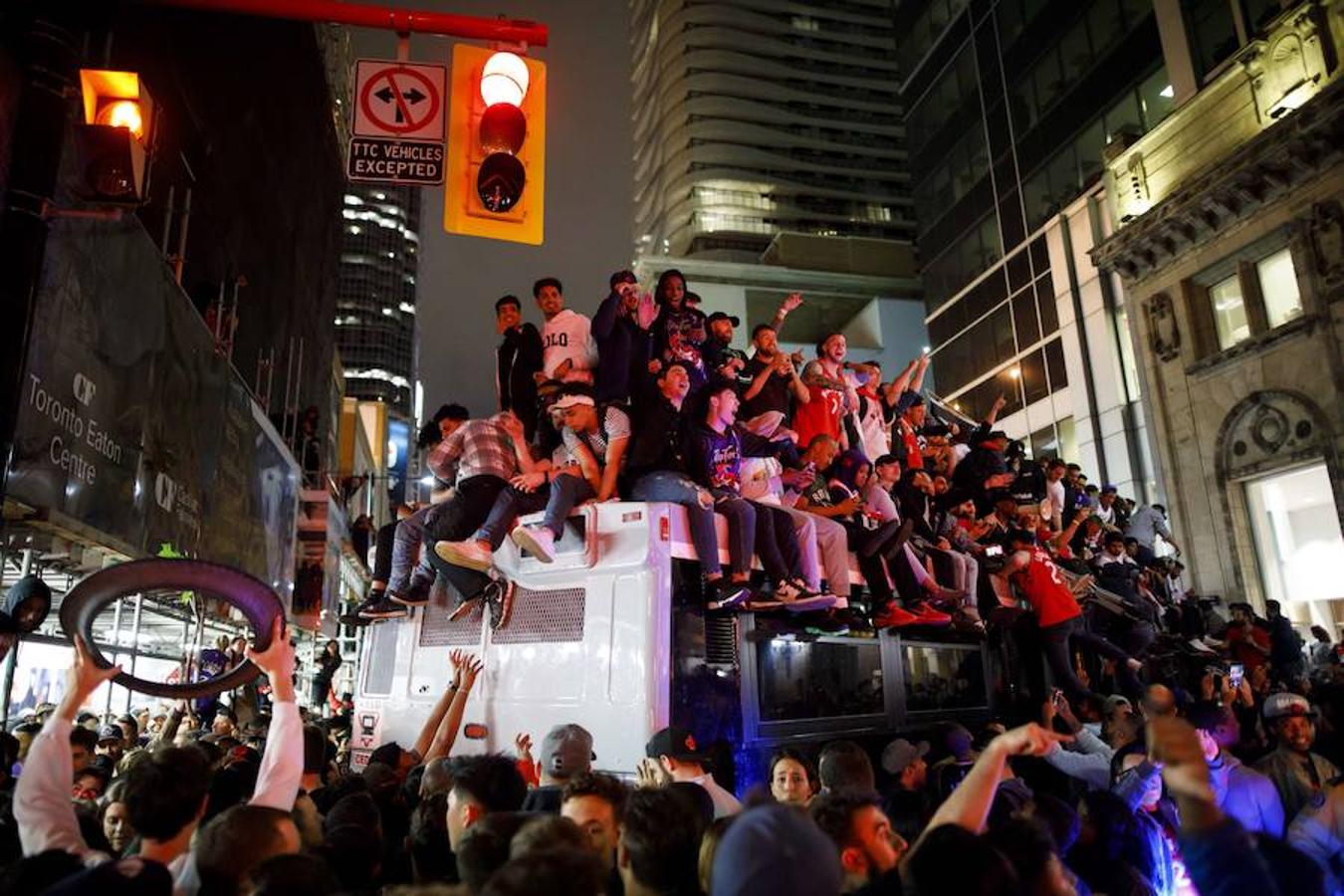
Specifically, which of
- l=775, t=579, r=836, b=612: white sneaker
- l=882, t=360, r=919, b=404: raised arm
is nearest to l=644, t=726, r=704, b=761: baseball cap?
l=775, t=579, r=836, b=612: white sneaker

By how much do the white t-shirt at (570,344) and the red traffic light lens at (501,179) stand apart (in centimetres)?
102

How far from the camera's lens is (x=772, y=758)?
513cm

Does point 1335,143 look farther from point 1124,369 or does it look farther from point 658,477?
point 658,477

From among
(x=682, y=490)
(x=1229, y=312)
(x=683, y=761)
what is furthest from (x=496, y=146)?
(x=1229, y=312)

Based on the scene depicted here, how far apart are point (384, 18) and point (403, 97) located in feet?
2.38

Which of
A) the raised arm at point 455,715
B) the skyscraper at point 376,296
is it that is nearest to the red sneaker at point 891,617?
the raised arm at point 455,715

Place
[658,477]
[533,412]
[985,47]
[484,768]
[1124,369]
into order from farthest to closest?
[985,47] → [1124,369] → [533,412] → [658,477] → [484,768]

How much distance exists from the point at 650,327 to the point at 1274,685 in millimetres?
7741

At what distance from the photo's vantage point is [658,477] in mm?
5883

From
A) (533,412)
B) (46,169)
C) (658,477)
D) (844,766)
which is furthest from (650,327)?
(46,169)

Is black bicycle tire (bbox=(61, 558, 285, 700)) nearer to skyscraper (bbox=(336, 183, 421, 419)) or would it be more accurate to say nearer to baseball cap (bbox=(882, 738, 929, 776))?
baseball cap (bbox=(882, 738, 929, 776))

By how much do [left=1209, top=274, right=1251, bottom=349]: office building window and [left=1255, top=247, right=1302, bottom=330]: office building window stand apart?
443 mm

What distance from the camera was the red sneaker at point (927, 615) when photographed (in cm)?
658

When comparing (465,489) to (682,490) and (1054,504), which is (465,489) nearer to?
(682,490)
